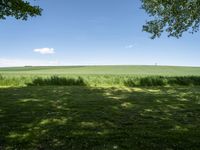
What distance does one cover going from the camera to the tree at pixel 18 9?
15562 mm

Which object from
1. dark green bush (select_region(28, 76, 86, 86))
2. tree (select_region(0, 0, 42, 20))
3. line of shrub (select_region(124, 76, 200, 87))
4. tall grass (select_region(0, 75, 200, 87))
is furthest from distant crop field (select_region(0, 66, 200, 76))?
tree (select_region(0, 0, 42, 20))

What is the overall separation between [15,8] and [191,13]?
12750 mm

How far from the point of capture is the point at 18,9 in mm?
15820

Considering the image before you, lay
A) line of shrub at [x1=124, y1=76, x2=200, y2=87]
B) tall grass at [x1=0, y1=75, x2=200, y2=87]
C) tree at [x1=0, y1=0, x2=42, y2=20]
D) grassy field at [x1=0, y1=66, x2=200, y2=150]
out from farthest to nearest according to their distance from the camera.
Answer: line of shrub at [x1=124, y1=76, x2=200, y2=87] → tall grass at [x1=0, y1=75, x2=200, y2=87] → tree at [x1=0, y1=0, x2=42, y2=20] → grassy field at [x1=0, y1=66, x2=200, y2=150]

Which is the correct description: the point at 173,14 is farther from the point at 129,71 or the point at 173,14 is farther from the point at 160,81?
the point at 129,71

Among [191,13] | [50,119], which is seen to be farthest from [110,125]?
[191,13]

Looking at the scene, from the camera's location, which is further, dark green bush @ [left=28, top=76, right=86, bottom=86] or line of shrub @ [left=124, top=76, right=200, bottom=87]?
line of shrub @ [left=124, top=76, right=200, bottom=87]

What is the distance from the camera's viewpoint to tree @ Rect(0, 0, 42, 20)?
15.6 metres

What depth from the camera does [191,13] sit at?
71.6ft

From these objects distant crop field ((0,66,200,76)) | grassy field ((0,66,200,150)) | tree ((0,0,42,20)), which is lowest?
distant crop field ((0,66,200,76))

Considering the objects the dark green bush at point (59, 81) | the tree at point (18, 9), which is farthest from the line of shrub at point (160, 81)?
the tree at point (18, 9)

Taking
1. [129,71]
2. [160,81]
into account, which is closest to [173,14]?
[160,81]

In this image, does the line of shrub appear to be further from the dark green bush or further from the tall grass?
the dark green bush

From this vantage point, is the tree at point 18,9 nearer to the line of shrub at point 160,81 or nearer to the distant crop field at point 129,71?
the line of shrub at point 160,81
